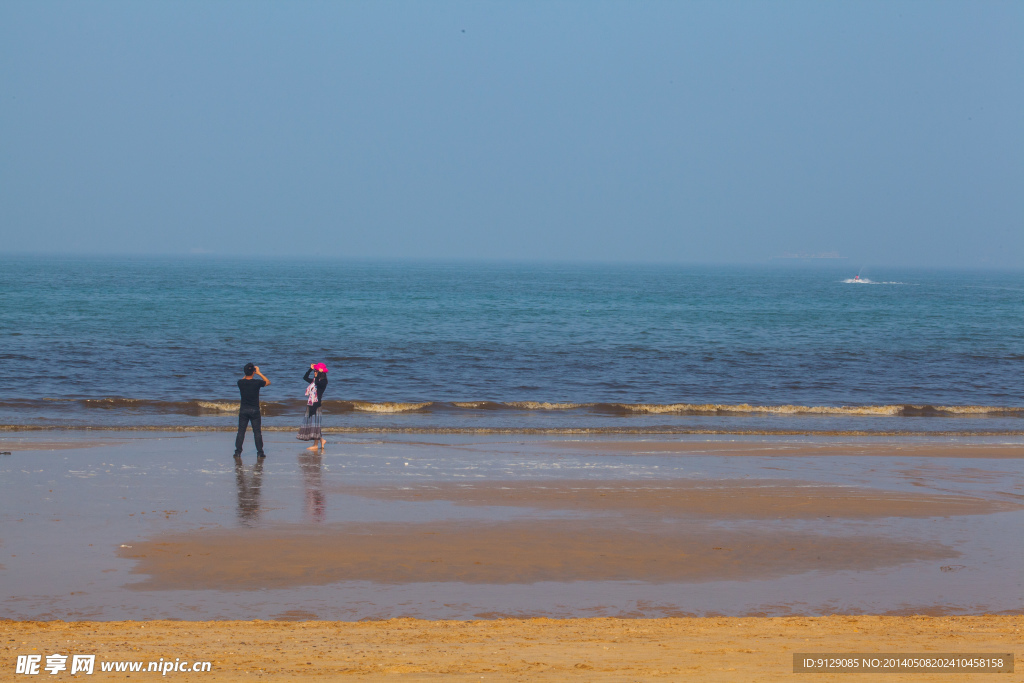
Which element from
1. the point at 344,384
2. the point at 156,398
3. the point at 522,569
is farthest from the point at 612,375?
the point at 522,569

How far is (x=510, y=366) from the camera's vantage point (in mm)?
33094

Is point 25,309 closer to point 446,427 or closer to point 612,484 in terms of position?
point 446,427

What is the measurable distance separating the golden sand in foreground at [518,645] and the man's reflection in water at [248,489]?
143 inches

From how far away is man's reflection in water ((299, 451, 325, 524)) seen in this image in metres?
10.9

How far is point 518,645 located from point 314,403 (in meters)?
9.89

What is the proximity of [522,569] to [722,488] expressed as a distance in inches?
198

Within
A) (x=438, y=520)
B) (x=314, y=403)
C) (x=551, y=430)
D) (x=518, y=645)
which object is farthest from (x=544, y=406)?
(x=518, y=645)

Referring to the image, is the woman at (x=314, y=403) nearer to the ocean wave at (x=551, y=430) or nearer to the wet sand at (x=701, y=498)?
the ocean wave at (x=551, y=430)

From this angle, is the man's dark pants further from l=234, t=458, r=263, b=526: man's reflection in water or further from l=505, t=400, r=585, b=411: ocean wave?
l=505, t=400, r=585, b=411: ocean wave

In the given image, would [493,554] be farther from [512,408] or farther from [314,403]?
[512,408]

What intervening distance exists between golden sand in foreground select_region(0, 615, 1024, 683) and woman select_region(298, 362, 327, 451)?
8621 mm

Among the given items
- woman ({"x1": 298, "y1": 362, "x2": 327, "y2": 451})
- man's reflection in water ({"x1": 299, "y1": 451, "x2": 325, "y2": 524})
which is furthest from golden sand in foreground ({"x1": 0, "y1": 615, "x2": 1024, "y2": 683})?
woman ({"x1": 298, "y1": 362, "x2": 327, "y2": 451})

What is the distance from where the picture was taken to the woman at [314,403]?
15.5m

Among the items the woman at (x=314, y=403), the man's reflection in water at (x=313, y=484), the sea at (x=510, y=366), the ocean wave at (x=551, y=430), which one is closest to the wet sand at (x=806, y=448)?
the ocean wave at (x=551, y=430)
